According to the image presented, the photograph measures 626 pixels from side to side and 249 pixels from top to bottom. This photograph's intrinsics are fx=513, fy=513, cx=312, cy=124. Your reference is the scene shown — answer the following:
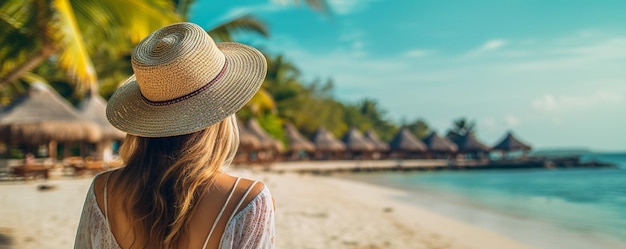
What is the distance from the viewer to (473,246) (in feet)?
22.0

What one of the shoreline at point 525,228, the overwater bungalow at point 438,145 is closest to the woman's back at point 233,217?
the shoreline at point 525,228

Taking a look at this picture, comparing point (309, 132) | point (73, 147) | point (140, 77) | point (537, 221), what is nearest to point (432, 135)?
point (309, 132)

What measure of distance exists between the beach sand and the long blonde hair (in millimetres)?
4428

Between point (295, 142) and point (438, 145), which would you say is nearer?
point (295, 142)

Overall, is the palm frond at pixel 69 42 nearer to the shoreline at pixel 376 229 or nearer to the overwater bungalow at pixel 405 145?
the shoreline at pixel 376 229

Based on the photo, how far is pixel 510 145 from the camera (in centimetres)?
3481

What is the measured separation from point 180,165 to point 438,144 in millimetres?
37855

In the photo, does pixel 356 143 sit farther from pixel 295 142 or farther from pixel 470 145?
pixel 470 145

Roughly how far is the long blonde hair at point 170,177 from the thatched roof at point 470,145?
38.5 meters

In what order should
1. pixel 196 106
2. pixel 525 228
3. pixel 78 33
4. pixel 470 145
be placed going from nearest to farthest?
pixel 196 106, pixel 78 33, pixel 525 228, pixel 470 145

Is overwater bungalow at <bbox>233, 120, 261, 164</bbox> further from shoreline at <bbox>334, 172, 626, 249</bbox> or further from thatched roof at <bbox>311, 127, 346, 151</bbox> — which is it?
shoreline at <bbox>334, 172, 626, 249</bbox>

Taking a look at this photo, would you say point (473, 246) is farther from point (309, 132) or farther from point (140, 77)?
point (309, 132)

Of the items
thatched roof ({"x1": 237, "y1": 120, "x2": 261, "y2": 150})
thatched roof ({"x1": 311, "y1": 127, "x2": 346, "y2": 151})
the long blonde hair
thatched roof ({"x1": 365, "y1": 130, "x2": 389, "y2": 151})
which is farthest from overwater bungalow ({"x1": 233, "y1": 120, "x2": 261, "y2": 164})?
the long blonde hair

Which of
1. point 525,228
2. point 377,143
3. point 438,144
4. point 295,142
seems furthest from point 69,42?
point 438,144
